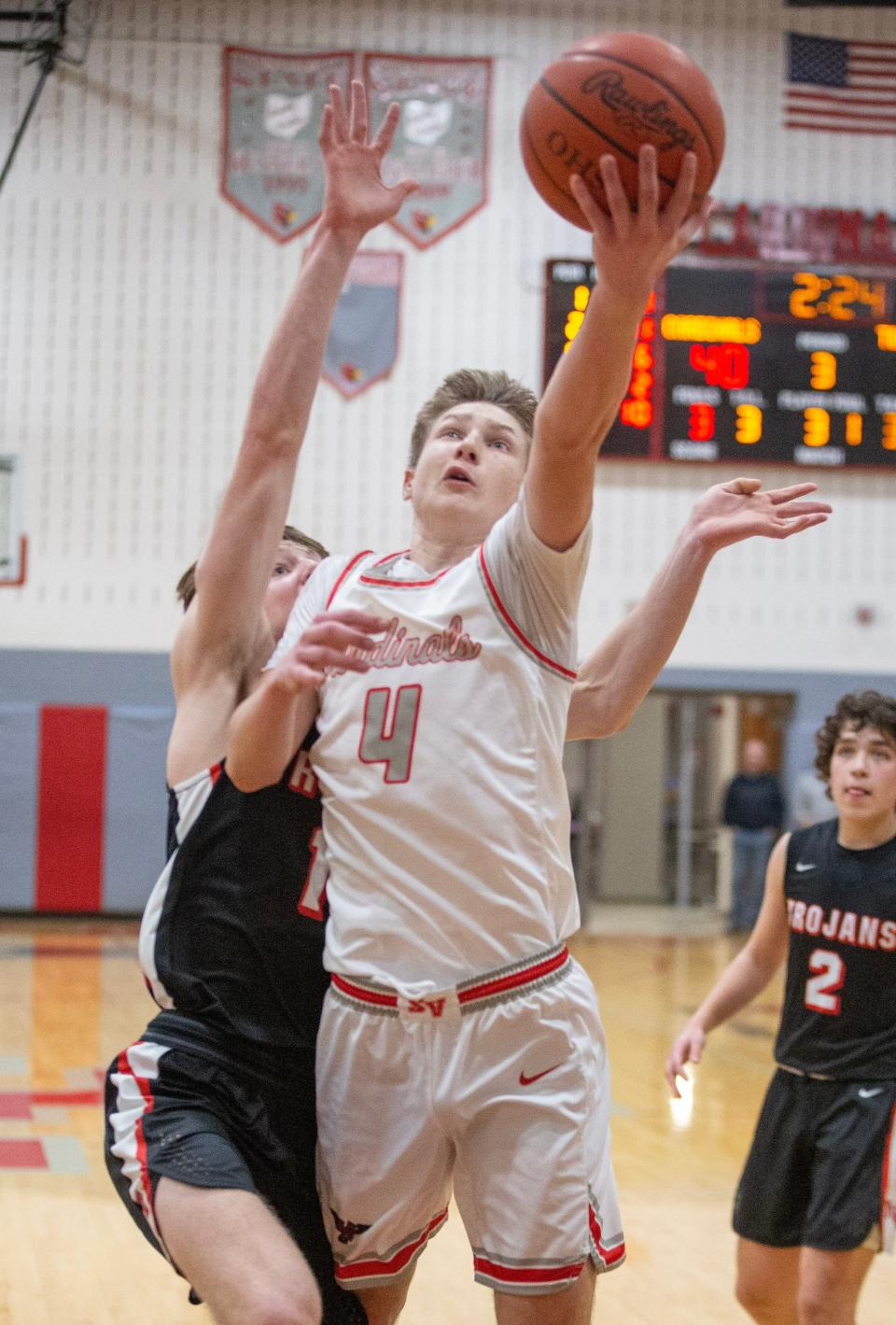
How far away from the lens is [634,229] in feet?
6.97

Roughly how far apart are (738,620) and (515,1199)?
39.0 ft

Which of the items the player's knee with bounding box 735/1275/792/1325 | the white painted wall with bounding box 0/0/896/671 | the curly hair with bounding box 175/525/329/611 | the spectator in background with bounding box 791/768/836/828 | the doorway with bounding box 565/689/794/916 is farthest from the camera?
the doorway with bounding box 565/689/794/916

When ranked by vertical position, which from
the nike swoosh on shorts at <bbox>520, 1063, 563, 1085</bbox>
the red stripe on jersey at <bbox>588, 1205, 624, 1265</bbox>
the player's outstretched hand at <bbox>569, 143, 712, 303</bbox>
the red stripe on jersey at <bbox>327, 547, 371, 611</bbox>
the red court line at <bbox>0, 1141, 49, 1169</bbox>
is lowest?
the red court line at <bbox>0, 1141, 49, 1169</bbox>

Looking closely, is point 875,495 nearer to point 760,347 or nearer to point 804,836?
point 760,347

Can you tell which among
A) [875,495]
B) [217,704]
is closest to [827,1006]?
[217,704]

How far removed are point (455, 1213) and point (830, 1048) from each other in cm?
268

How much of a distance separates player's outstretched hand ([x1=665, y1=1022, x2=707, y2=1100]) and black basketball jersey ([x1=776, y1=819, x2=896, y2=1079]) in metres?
0.21

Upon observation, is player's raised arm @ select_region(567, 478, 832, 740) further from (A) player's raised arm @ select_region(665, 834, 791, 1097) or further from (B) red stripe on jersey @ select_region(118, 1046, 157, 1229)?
(A) player's raised arm @ select_region(665, 834, 791, 1097)

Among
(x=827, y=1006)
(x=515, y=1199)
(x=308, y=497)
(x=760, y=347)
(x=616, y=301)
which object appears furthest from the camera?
(x=308, y=497)

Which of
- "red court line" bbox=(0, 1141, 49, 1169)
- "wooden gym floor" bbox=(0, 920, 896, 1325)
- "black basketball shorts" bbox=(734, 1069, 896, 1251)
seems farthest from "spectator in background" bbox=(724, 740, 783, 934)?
"black basketball shorts" bbox=(734, 1069, 896, 1251)

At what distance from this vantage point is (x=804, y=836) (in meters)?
4.14

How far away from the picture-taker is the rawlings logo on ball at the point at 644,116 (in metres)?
2.25

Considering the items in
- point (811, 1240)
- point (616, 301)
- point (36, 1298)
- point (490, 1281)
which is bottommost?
point (36, 1298)

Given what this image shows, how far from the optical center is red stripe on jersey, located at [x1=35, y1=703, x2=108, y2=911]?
43.7 ft
